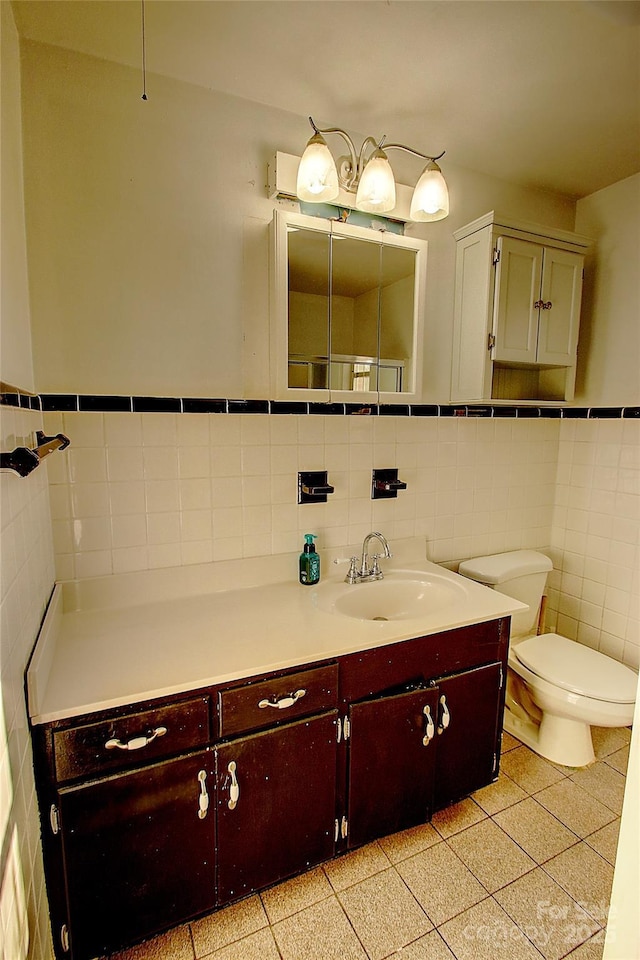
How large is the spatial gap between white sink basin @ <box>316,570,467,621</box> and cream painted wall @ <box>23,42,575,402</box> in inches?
30.8

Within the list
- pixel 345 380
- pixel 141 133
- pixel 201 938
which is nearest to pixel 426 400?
pixel 345 380

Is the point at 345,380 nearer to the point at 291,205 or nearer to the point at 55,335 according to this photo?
the point at 291,205

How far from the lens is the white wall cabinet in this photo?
1738 millimetres

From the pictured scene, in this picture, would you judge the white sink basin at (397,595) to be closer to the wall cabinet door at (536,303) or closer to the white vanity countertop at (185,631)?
the white vanity countertop at (185,631)

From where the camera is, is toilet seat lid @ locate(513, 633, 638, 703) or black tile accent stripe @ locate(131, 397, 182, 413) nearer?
black tile accent stripe @ locate(131, 397, 182, 413)

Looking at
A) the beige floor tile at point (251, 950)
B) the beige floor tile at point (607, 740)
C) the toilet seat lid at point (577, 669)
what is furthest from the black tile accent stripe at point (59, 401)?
the beige floor tile at point (607, 740)

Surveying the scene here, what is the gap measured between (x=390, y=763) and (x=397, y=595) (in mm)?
557

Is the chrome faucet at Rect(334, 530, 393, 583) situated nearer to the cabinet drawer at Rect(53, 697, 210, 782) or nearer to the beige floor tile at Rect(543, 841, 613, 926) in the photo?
the cabinet drawer at Rect(53, 697, 210, 782)

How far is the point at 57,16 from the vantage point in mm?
1144

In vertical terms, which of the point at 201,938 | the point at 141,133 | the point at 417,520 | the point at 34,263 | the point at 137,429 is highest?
the point at 141,133

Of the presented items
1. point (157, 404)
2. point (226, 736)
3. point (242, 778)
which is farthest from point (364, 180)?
point (242, 778)

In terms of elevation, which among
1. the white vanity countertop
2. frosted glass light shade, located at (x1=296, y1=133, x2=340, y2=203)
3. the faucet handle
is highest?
frosted glass light shade, located at (x1=296, y1=133, x2=340, y2=203)

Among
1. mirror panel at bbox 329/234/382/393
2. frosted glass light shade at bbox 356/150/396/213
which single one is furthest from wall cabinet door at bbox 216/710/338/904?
frosted glass light shade at bbox 356/150/396/213

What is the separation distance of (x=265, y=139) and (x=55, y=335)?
94 cm
